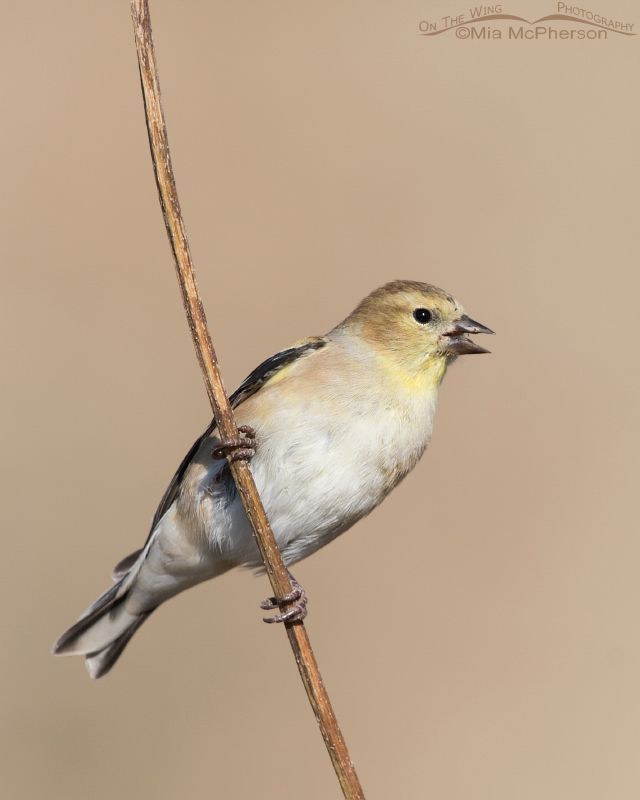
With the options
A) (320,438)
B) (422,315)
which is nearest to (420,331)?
(422,315)

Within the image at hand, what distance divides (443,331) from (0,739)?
3913 millimetres

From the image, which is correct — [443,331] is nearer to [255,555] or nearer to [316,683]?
[255,555]

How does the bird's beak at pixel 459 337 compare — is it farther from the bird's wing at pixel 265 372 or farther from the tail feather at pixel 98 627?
the tail feather at pixel 98 627

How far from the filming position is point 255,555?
11.2 feet

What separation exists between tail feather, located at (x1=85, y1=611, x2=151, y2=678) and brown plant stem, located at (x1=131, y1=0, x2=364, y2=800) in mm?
1924

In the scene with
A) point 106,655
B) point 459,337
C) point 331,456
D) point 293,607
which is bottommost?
point 106,655

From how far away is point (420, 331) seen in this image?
3.26 meters

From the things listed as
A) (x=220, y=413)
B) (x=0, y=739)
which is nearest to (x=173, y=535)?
(x=220, y=413)

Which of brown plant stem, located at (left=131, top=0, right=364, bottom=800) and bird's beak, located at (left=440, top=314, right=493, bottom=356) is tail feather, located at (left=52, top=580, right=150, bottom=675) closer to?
brown plant stem, located at (left=131, top=0, right=364, bottom=800)

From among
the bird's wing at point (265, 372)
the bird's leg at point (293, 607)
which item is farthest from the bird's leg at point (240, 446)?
the bird's leg at point (293, 607)

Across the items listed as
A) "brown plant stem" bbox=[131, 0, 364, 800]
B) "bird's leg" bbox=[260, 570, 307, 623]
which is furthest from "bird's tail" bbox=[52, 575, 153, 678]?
"brown plant stem" bbox=[131, 0, 364, 800]

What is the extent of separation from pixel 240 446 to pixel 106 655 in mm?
2077

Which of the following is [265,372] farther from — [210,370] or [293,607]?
[210,370]

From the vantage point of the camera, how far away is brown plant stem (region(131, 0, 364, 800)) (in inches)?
74.5
